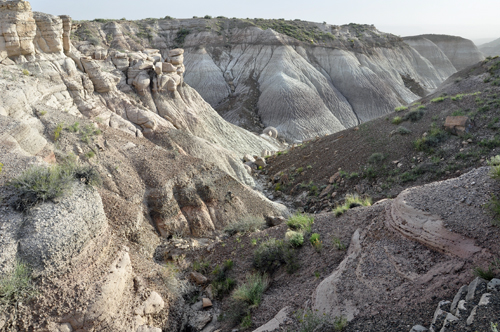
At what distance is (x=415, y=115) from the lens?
60.4 feet

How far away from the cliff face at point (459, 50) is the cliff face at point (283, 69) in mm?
18344

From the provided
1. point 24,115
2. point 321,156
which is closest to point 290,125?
point 321,156

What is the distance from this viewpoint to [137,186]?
1199 centimetres

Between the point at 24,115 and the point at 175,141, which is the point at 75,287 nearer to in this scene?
the point at 24,115

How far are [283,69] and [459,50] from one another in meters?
47.7

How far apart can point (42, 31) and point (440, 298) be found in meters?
16.7

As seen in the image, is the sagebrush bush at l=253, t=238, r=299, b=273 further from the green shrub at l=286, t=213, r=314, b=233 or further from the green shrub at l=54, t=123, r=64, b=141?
the green shrub at l=54, t=123, r=64, b=141

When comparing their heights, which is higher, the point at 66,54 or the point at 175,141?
the point at 66,54

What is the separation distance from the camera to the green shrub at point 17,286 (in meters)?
6.30

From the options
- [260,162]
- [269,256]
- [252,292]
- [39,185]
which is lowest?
[260,162]

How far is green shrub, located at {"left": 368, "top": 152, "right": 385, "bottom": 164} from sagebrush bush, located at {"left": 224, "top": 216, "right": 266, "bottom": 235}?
7165 mm

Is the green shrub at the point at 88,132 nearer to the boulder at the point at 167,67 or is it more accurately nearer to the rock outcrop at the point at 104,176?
the rock outcrop at the point at 104,176

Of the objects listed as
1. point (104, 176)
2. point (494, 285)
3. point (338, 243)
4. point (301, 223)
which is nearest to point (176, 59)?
point (104, 176)

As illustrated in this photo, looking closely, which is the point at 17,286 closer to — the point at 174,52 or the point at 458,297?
the point at 458,297
